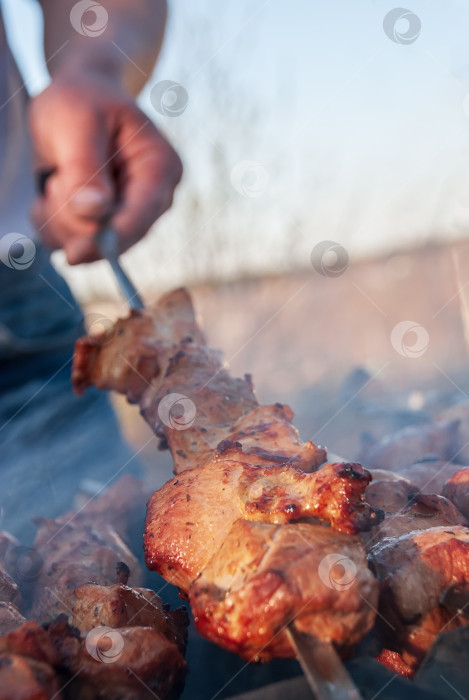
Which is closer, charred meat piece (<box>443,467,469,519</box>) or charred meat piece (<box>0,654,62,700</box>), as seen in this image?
charred meat piece (<box>0,654,62,700</box>)

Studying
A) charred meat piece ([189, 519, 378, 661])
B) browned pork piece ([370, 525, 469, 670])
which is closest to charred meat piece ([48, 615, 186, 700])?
charred meat piece ([189, 519, 378, 661])

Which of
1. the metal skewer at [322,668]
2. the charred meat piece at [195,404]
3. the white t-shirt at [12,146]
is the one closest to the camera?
the metal skewer at [322,668]

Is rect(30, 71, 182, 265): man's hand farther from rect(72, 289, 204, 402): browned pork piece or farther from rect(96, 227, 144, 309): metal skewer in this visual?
rect(72, 289, 204, 402): browned pork piece

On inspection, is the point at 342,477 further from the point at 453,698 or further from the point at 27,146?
the point at 27,146

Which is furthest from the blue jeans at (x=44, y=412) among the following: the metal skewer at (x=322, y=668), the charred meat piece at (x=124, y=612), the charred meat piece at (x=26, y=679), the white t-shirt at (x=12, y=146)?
the metal skewer at (x=322, y=668)

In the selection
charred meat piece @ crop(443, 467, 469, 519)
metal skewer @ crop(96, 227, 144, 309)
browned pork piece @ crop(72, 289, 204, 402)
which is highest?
metal skewer @ crop(96, 227, 144, 309)

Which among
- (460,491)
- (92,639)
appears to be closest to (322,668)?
(92,639)

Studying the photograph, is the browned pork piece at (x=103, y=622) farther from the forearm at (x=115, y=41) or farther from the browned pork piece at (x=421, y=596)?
the forearm at (x=115, y=41)
